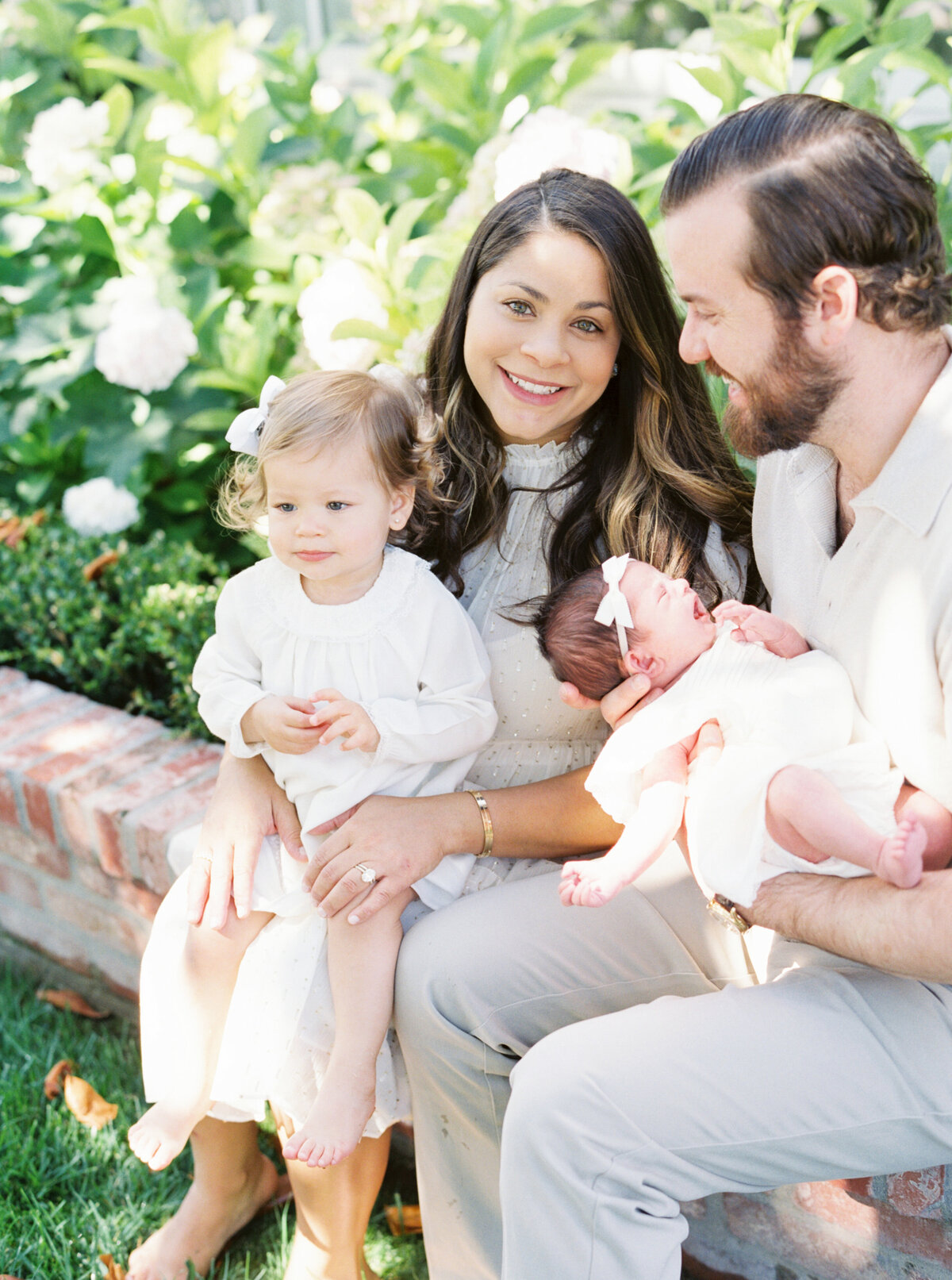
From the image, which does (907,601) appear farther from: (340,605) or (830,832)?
(340,605)

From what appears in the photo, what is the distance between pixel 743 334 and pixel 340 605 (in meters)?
0.81

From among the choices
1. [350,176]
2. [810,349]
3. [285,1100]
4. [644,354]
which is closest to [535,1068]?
[285,1100]

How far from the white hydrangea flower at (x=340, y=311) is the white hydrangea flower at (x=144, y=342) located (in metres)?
0.52

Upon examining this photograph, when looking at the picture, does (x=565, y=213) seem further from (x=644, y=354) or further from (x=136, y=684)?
(x=136, y=684)

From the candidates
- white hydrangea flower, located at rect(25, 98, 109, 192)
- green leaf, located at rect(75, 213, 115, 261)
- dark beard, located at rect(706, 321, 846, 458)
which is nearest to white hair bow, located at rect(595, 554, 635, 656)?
dark beard, located at rect(706, 321, 846, 458)

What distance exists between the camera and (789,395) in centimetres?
165

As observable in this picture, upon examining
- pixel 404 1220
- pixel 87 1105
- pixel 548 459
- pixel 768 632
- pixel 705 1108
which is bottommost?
pixel 404 1220

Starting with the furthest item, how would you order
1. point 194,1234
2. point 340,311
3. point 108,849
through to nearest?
point 340,311
point 108,849
point 194,1234

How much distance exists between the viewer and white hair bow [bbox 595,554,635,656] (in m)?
1.79

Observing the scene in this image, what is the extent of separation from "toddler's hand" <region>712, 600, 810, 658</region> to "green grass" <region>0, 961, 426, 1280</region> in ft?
4.31

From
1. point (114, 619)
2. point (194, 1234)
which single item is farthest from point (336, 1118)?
point (114, 619)

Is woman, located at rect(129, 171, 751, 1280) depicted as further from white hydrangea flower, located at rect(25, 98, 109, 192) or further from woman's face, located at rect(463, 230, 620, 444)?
Result: white hydrangea flower, located at rect(25, 98, 109, 192)

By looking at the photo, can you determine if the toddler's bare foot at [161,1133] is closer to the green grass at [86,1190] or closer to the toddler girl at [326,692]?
the toddler girl at [326,692]

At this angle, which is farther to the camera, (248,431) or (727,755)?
(248,431)
